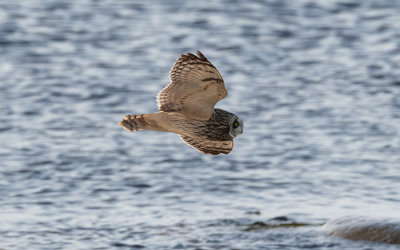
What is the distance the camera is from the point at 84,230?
966 centimetres

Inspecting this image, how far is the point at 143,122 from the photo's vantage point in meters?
6.73

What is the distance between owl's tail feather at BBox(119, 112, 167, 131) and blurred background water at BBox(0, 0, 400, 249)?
2.70 metres

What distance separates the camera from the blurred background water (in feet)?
32.2

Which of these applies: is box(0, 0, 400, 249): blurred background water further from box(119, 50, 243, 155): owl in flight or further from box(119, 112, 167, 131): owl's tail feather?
box(119, 112, 167, 131): owl's tail feather

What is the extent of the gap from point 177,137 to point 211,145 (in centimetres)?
525

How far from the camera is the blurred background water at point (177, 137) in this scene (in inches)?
386

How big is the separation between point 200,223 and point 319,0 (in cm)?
1021

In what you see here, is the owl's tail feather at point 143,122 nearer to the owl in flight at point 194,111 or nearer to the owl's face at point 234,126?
the owl in flight at point 194,111

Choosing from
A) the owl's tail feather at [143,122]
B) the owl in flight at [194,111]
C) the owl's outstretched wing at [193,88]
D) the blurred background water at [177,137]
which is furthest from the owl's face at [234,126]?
the blurred background water at [177,137]

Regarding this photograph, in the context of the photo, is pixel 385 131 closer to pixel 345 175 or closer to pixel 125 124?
pixel 345 175

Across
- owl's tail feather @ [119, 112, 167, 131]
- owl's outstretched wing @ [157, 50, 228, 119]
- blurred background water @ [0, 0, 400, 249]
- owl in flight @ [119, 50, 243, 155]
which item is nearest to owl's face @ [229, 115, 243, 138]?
owl in flight @ [119, 50, 243, 155]

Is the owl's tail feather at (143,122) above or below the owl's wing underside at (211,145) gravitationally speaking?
above

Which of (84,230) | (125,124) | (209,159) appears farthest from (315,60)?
(125,124)

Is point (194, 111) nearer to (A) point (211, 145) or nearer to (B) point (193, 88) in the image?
(B) point (193, 88)
